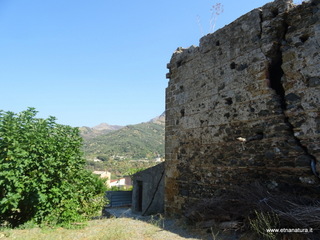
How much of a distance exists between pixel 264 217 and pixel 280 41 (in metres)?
3.01

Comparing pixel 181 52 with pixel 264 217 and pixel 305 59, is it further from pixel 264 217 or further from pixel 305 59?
pixel 264 217

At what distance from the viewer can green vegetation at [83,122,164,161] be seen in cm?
5546

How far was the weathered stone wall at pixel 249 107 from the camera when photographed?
3631 mm

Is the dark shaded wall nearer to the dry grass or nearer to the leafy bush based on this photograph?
the leafy bush

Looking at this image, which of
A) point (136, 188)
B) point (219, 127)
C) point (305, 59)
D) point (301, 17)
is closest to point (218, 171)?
point (219, 127)

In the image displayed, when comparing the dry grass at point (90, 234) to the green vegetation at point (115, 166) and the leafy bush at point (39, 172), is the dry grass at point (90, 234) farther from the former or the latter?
the green vegetation at point (115, 166)

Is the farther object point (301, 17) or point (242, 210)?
point (301, 17)

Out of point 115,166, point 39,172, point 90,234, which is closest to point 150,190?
point 90,234

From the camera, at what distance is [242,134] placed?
14.5 ft

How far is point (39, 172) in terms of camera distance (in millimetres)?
4461

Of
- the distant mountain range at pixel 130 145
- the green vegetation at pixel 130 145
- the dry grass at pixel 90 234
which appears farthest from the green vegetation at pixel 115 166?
the dry grass at pixel 90 234

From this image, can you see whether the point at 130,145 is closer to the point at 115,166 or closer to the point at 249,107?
the point at 115,166

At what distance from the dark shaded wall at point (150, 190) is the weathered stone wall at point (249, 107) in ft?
7.87

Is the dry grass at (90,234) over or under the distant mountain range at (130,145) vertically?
under
